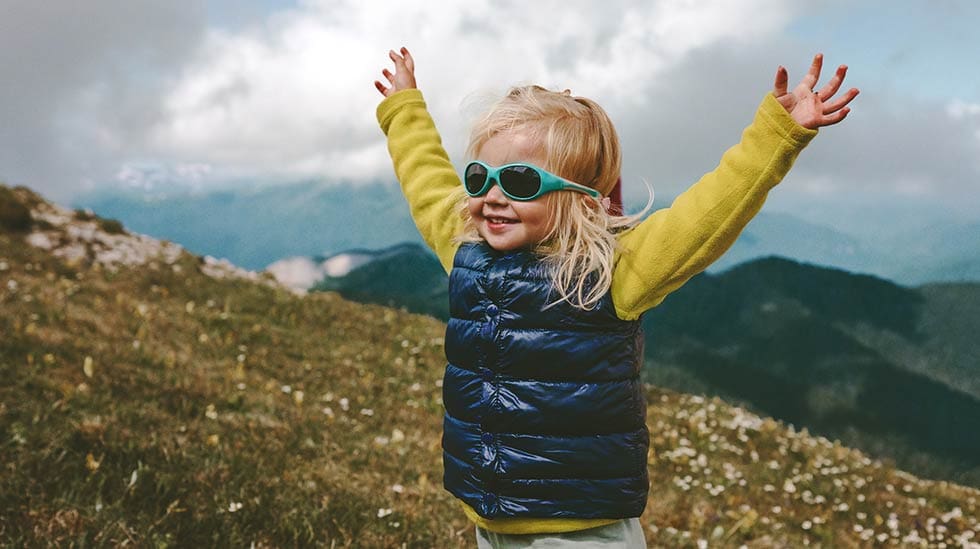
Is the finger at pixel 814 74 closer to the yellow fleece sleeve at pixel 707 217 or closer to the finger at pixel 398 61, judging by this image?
the yellow fleece sleeve at pixel 707 217

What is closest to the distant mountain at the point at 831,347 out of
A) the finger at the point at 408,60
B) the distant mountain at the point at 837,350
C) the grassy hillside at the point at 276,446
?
the distant mountain at the point at 837,350

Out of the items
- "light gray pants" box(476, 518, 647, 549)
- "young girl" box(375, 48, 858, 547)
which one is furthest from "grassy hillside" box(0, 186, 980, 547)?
"young girl" box(375, 48, 858, 547)

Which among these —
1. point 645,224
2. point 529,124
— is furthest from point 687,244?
point 529,124

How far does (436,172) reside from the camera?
3.89 m

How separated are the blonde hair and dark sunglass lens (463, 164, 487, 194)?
7.0 inches

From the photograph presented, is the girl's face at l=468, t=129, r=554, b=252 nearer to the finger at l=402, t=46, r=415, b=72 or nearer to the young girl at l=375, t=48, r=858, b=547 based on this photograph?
the young girl at l=375, t=48, r=858, b=547

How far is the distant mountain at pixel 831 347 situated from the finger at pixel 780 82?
323ft

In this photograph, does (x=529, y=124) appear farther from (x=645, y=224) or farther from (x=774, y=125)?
(x=774, y=125)

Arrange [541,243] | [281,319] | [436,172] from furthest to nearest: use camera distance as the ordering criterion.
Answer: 1. [281,319]
2. [436,172]
3. [541,243]

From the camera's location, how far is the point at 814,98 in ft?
8.00

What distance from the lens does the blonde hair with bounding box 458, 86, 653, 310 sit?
2.88 meters

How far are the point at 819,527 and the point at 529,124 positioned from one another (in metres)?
6.47

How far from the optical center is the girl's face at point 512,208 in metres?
2.99

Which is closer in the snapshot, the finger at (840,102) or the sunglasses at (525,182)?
the finger at (840,102)
